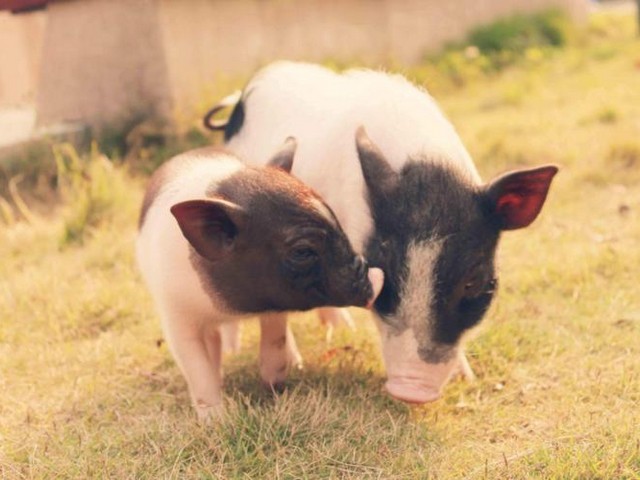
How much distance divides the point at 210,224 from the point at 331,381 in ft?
2.63

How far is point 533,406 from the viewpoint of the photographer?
303 cm

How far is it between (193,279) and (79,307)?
4.42 ft

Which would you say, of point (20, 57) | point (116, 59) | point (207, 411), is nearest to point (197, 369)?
point (207, 411)

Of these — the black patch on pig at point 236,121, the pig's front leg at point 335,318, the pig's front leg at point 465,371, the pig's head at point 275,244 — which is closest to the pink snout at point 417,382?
the pig's head at point 275,244

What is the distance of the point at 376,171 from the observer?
2.96 m

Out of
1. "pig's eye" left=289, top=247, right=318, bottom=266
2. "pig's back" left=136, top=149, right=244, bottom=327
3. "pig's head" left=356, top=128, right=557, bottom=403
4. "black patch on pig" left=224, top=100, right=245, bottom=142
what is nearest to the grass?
"pig's head" left=356, top=128, right=557, bottom=403

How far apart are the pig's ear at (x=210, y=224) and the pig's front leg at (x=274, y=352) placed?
0.47 m

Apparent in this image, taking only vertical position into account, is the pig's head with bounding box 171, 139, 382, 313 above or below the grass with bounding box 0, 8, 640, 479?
above

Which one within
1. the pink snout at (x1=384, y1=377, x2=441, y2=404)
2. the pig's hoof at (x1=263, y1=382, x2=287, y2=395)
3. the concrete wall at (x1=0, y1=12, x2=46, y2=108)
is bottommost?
the concrete wall at (x1=0, y1=12, x2=46, y2=108)

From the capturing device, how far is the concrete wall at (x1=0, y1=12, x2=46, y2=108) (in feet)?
23.2

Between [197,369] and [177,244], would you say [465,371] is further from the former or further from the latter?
[177,244]

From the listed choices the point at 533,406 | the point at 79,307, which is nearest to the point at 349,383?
the point at 533,406

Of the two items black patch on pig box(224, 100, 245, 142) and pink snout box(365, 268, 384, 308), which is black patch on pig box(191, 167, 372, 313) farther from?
black patch on pig box(224, 100, 245, 142)

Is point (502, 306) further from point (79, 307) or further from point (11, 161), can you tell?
point (11, 161)
